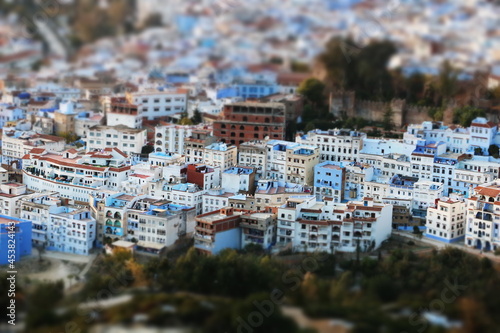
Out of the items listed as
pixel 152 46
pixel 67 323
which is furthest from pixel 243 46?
pixel 67 323

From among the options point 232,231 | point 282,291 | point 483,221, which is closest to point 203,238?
point 232,231

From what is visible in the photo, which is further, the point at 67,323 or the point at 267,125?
the point at 267,125

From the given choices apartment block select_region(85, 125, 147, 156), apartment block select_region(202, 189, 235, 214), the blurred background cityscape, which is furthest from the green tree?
apartment block select_region(202, 189, 235, 214)

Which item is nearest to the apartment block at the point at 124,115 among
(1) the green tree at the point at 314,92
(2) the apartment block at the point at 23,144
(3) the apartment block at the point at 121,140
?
(3) the apartment block at the point at 121,140

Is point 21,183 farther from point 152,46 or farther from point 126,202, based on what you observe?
point 152,46

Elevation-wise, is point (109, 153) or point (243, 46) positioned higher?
point (243, 46)

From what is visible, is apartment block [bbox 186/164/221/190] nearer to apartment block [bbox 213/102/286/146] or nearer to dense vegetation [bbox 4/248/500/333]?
apartment block [bbox 213/102/286/146]
